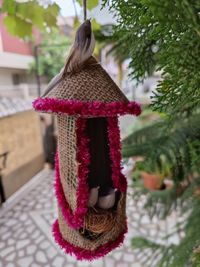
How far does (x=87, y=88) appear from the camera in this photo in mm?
368

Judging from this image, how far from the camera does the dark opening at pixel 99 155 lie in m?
0.46

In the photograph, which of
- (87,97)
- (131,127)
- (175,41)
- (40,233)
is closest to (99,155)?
(87,97)

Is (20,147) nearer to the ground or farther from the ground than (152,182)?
farther from the ground

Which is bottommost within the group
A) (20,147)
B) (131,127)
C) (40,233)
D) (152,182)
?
(40,233)

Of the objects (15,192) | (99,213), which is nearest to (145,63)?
(99,213)

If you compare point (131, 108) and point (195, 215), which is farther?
point (195, 215)

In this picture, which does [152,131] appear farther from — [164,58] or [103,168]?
[164,58]

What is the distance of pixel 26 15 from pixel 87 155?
0.46 meters

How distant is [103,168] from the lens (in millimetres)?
490

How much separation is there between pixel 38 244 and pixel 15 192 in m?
0.92

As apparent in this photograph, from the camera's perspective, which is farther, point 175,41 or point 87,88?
point 87,88

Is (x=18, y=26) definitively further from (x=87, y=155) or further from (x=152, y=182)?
(x=152, y=182)

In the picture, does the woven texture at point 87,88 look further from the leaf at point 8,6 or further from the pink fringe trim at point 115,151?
the leaf at point 8,6

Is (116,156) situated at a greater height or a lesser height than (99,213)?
greater
